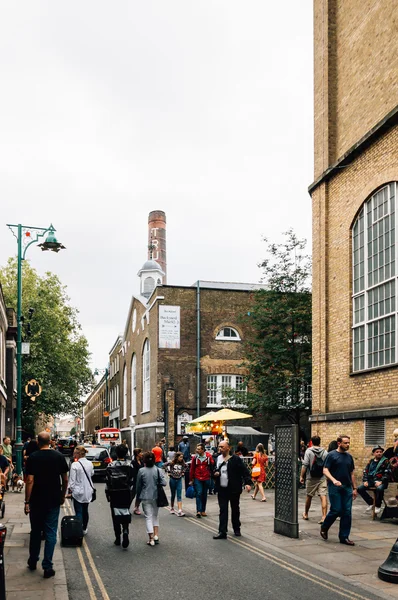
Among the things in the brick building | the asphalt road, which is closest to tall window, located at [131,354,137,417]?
the brick building

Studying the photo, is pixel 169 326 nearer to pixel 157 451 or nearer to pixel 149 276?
pixel 157 451

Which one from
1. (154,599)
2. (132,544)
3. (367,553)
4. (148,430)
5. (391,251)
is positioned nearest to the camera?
(154,599)

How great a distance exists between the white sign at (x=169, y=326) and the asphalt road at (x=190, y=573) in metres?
28.8

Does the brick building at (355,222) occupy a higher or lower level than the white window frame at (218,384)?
higher

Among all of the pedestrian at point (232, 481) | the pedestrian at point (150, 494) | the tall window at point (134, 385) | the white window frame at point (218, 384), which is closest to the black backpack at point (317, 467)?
the pedestrian at point (232, 481)

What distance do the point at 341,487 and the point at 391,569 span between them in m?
2.84

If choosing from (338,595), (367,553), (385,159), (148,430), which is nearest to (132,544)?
(367,553)

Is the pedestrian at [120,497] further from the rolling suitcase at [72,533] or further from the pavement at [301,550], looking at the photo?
the pavement at [301,550]

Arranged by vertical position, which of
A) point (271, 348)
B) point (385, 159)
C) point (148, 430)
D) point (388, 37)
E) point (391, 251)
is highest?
point (388, 37)

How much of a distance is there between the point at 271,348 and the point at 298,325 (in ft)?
4.86

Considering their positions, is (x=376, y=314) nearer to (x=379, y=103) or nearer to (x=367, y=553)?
(x=379, y=103)

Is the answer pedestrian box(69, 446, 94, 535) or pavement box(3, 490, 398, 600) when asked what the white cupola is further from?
pedestrian box(69, 446, 94, 535)

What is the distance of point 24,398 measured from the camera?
45.0 metres

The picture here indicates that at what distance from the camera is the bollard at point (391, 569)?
834 centimetres
